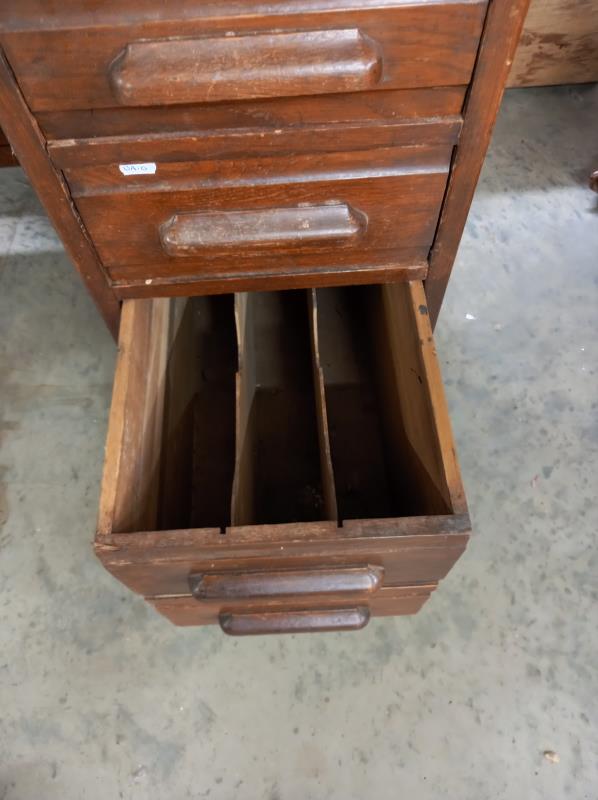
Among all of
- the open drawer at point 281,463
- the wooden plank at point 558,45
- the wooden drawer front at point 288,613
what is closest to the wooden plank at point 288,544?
the open drawer at point 281,463

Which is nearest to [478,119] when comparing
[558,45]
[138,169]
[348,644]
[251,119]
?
[251,119]

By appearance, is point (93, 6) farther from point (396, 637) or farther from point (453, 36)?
point (396, 637)

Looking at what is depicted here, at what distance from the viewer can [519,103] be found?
5.22ft

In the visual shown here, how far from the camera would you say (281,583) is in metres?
0.71

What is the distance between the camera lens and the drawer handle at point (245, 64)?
1.79 feet

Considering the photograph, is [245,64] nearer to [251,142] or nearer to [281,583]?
[251,142]

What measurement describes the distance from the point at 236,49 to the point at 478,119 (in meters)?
0.24

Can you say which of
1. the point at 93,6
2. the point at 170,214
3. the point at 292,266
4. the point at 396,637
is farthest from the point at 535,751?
the point at 93,6

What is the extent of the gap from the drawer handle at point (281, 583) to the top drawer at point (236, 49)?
0.48m

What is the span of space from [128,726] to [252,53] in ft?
2.86

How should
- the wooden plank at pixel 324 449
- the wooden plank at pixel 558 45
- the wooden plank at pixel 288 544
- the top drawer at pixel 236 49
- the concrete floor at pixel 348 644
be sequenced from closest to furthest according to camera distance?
the top drawer at pixel 236 49 < the wooden plank at pixel 288 544 < the wooden plank at pixel 324 449 < the concrete floor at pixel 348 644 < the wooden plank at pixel 558 45

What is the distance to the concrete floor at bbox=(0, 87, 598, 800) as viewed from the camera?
2.92 feet

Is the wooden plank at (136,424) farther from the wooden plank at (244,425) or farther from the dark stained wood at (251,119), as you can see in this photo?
the dark stained wood at (251,119)

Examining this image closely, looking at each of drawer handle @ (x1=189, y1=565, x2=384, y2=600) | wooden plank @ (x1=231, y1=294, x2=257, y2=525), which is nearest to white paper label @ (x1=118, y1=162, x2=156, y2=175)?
wooden plank @ (x1=231, y1=294, x2=257, y2=525)
